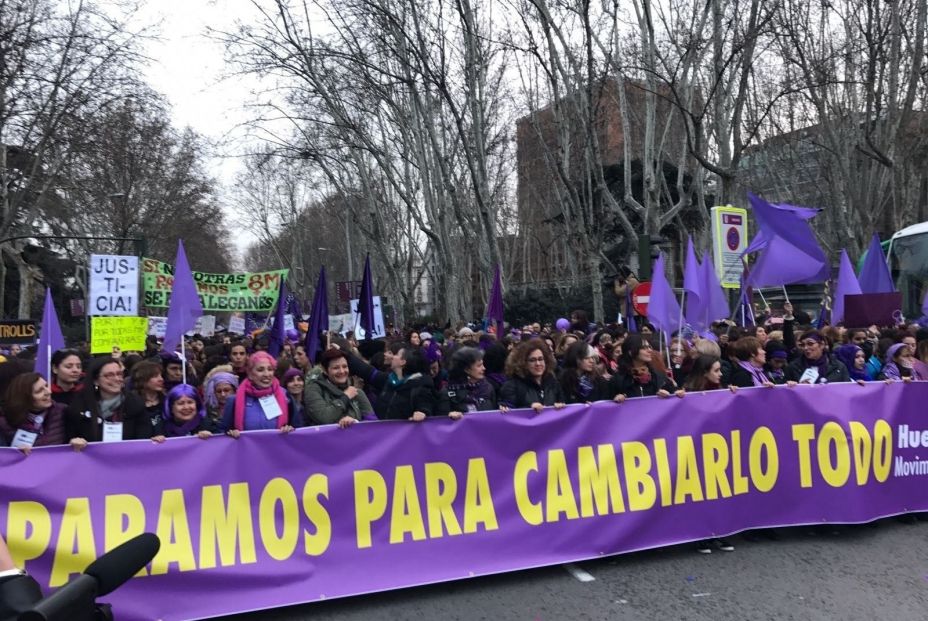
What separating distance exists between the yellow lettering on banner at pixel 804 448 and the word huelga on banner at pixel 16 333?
13915mm

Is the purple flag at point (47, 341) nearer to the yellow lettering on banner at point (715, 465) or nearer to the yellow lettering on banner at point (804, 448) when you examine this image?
→ the yellow lettering on banner at point (715, 465)

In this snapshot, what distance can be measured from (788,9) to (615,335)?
9.51 meters

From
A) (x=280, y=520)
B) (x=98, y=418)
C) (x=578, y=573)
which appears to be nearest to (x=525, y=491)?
(x=578, y=573)

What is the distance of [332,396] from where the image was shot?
211 inches

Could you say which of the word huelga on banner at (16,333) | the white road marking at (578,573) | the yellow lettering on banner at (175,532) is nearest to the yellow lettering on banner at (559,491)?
the white road marking at (578,573)

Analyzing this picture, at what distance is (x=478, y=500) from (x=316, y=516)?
3.25ft

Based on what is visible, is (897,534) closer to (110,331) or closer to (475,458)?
(475,458)

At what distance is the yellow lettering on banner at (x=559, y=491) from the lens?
494 cm

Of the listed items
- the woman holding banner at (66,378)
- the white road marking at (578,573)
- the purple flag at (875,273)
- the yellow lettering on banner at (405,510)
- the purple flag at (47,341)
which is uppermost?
the purple flag at (875,273)

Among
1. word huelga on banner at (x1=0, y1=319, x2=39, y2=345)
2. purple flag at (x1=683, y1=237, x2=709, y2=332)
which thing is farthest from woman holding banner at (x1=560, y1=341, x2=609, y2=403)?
word huelga on banner at (x1=0, y1=319, x2=39, y2=345)

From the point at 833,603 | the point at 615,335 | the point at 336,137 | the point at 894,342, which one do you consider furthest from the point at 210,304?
→ the point at 833,603

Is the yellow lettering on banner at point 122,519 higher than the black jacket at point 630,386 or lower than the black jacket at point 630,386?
lower

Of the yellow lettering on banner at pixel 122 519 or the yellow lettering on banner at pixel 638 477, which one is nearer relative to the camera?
the yellow lettering on banner at pixel 122 519

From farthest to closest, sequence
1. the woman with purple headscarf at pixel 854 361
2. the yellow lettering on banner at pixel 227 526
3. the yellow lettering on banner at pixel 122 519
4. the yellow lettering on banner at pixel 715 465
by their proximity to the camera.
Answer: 1. the woman with purple headscarf at pixel 854 361
2. the yellow lettering on banner at pixel 715 465
3. the yellow lettering on banner at pixel 227 526
4. the yellow lettering on banner at pixel 122 519
